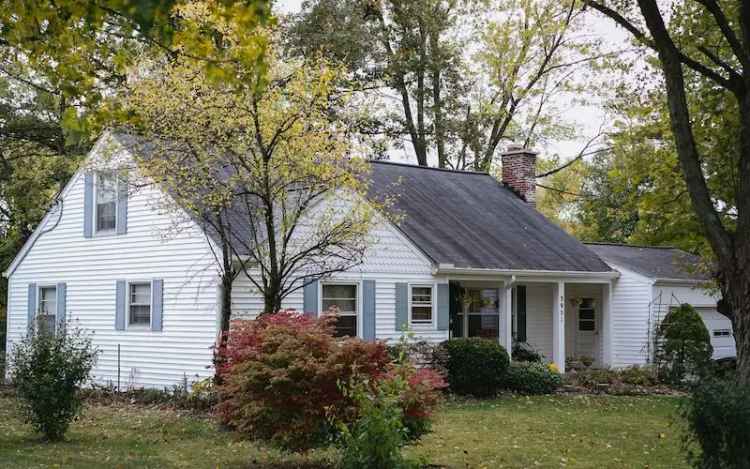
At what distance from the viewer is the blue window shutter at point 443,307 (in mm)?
19484

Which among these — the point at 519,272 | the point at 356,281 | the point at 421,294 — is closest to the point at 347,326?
the point at 356,281

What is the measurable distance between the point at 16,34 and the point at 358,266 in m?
11.1

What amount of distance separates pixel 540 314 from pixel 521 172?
5.26 meters

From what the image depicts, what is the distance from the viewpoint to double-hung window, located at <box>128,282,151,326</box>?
1873 cm

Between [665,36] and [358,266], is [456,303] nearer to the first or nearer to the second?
[358,266]

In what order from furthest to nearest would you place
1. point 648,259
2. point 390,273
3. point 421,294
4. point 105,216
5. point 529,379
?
point 648,259
point 105,216
point 421,294
point 529,379
point 390,273

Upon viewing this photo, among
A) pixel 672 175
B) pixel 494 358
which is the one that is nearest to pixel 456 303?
pixel 494 358

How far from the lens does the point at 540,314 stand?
2436 centimetres

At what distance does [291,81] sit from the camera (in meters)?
14.0

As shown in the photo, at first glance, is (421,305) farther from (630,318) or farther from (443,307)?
(630,318)

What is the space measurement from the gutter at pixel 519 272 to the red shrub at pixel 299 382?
938cm

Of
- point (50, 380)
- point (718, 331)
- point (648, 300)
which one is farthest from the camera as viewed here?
point (718, 331)

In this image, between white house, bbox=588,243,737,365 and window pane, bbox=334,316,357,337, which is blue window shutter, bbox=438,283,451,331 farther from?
white house, bbox=588,243,737,365

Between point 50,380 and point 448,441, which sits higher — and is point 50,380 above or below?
above
